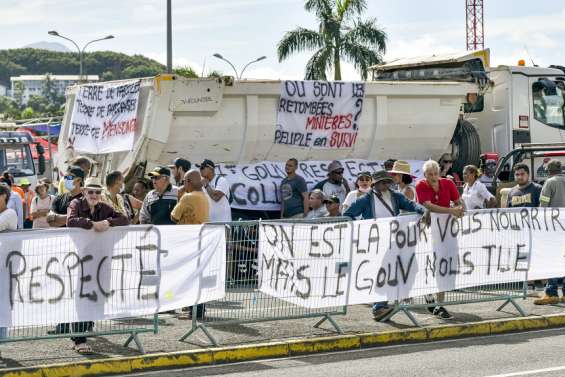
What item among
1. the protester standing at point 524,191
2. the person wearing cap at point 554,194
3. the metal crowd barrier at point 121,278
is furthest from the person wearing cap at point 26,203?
the person wearing cap at point 554,194

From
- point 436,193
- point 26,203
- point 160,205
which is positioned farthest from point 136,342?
point 26,203

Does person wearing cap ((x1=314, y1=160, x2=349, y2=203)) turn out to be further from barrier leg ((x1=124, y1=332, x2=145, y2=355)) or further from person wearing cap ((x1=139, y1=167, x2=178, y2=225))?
barrier leg ((x1=124, y1=332, x2=145, y2=355))

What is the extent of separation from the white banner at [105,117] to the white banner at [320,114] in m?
2.14

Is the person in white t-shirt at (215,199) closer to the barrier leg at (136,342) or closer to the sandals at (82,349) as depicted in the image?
the barrier leg at (136,342)

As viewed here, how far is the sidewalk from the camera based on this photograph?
30.6 feet

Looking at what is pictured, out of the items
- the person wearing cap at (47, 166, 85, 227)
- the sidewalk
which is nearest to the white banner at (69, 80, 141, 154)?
the person wearing cap at (47, 166, 85, 227)

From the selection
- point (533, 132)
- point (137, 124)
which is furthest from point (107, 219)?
point (533, 132)

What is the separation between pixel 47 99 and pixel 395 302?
18680 centimetres

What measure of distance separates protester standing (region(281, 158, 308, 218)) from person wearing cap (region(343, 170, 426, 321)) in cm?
366

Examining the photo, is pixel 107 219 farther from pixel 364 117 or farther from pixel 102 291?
pixel 364 117

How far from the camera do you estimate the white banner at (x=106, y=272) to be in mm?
8984

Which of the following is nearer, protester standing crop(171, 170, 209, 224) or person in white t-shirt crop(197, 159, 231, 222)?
protester standing crop(171, 170, 209, 224)

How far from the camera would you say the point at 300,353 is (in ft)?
32.3

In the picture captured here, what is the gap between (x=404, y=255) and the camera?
35.7ft
